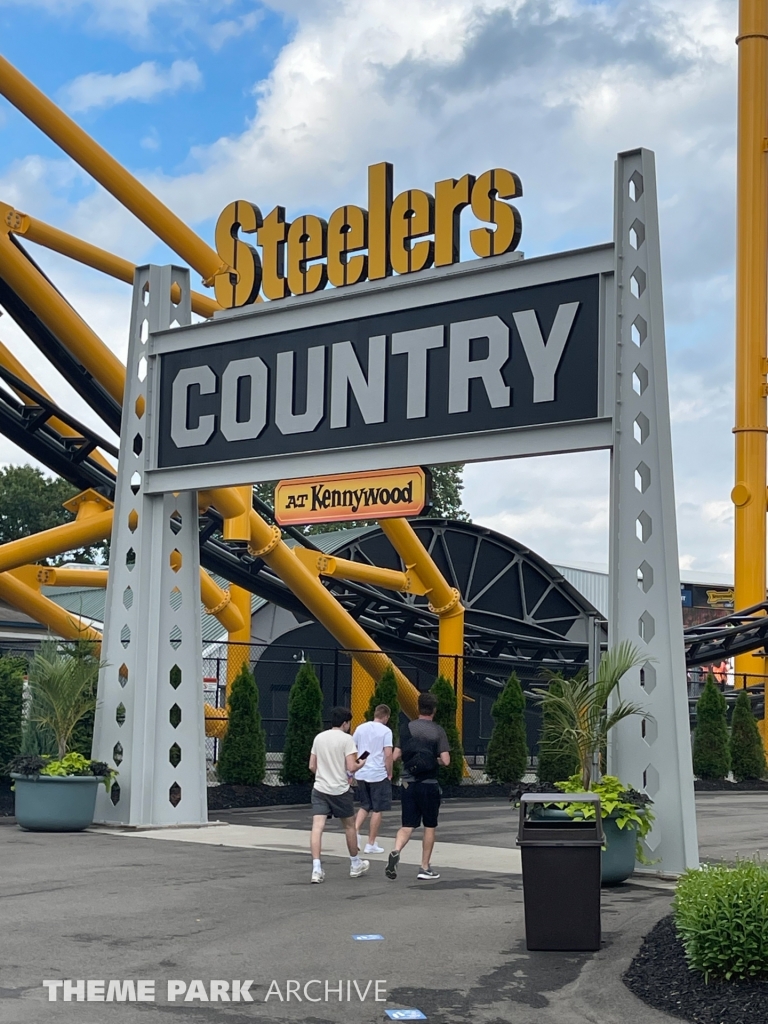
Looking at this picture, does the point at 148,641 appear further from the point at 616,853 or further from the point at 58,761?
the point at 616,853

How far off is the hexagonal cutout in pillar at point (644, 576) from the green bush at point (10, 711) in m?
10.1

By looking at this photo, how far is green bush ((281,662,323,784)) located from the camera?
23.9m

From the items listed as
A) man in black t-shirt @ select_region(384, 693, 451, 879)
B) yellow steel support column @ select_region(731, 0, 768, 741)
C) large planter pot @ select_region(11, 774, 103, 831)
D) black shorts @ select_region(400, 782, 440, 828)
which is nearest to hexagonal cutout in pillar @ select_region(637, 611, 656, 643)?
man in black t-shirt @ select_region(384, 693, 451, 879)

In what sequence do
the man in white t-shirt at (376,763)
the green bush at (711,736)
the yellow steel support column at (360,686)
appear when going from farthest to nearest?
1. the green bush at (711,736)
2. the yellow steel support column at (360,686)
3. the man in white t-shirt at (376,763)

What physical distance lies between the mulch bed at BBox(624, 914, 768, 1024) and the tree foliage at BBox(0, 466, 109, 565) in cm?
7082

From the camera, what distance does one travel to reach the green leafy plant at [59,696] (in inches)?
706

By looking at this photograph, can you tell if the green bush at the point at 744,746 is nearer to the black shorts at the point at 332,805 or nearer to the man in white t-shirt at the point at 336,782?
the man in white t-shirt at the point at 336,782

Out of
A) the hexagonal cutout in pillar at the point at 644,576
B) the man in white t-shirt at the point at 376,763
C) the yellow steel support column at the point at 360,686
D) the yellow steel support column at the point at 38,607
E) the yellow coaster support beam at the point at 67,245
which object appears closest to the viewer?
the hexagonal cutout in pillar at the point at 644,576

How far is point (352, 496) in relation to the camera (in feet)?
54.8

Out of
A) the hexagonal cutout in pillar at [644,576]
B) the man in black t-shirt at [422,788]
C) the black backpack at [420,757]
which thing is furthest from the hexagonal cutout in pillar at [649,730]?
the black backpack at [420,757]

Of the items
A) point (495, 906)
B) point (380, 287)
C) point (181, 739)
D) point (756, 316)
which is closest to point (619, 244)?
point (380, 287)

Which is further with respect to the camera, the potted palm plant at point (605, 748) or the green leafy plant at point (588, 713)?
the green leafy plant at point (588, 713)

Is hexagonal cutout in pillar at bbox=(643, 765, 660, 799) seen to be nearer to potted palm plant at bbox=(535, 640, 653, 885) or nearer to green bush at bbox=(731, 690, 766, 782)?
potted palm plant at bbox=(535, 640, 653, 885)

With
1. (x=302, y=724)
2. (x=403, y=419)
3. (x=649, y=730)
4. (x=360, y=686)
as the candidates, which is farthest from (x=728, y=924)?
(x=360, y=686)
